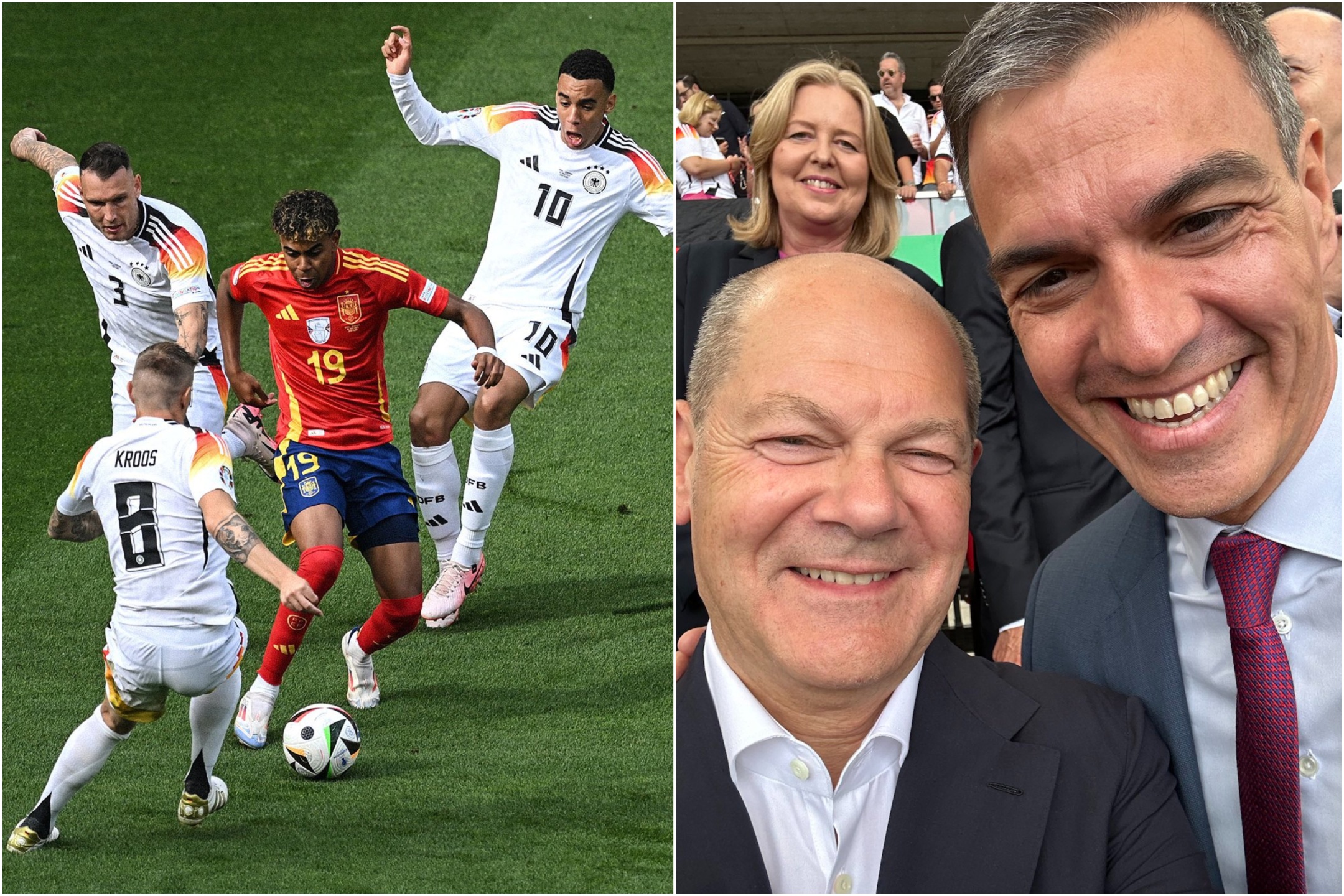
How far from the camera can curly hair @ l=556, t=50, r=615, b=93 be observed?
8.08ft

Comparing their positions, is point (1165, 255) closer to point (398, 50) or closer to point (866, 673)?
point (866, 673)

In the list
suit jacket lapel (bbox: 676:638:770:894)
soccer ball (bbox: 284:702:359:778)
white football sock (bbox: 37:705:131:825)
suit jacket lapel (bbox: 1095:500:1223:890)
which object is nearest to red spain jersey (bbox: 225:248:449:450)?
soccer ball (bbox: 284:702:359:778)

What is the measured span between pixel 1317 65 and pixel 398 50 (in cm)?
189

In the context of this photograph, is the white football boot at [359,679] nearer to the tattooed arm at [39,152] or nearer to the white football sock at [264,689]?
the white football sock at [264,689]

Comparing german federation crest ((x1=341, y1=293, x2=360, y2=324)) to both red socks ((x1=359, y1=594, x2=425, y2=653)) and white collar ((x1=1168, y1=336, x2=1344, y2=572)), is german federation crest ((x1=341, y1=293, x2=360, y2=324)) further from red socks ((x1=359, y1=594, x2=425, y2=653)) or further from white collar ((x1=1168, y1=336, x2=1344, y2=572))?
white collar ((x1=1168, y1=336, x2=1344, y2=572))

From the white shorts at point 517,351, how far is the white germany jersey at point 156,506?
0.49 m

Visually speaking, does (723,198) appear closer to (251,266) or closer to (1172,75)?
(251,266)

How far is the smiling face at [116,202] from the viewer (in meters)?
2.51

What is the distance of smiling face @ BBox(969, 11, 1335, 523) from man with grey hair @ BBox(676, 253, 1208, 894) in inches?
8.0

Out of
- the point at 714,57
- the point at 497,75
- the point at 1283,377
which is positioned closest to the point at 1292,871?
the point at 1283,377

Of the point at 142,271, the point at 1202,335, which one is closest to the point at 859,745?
the point at 1202,335

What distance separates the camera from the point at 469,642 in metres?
2.61

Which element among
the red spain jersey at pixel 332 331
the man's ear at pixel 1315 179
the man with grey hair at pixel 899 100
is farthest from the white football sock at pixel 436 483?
the man's ear at pixel 1315 179

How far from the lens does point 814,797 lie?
160 cm
